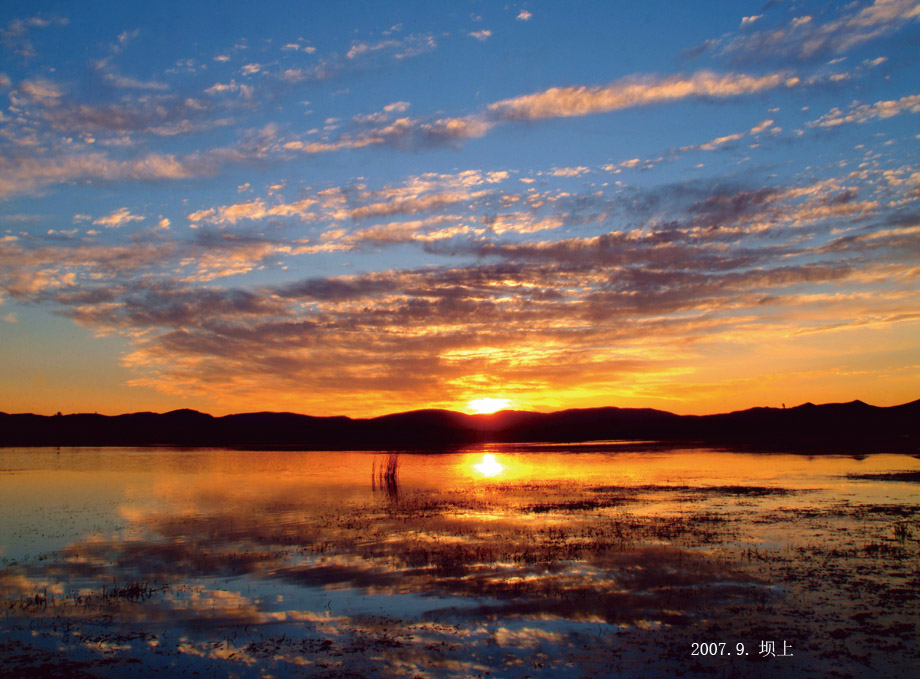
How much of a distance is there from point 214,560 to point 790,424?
179885 millimetres

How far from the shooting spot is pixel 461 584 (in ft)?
56.3

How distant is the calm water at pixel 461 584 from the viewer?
39.1 ft

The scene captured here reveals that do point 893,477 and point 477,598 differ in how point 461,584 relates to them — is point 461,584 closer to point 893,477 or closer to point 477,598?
point 477,598

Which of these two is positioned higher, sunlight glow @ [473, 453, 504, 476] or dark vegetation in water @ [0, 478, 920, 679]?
dark vegetation in water @ [0, 478, 920, 679]

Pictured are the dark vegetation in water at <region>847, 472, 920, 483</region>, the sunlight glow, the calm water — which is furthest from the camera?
the sunlight glow

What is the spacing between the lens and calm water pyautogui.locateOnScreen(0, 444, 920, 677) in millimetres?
11922

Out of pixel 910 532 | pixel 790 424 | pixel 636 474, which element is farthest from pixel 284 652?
pixel 790 424

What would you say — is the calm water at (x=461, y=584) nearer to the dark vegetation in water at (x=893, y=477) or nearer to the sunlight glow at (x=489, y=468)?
the dark vegetation in water at (x=893, y=477)

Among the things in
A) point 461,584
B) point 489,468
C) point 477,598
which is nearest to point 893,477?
point 489,468

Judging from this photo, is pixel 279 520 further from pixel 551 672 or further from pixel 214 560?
pixel 551 672

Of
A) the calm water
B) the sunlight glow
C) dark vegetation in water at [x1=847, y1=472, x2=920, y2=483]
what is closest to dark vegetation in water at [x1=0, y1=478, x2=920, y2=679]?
the calm water

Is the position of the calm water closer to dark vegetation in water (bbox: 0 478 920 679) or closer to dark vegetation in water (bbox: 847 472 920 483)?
dark vegetation in water (bbox: 0 478 920 679)

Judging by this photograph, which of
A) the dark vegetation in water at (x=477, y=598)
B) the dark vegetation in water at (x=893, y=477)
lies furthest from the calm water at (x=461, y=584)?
the dark vegetation in water at (x=893, y=477)

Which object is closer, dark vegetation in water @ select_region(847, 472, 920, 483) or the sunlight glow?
dark vegetation in water @ select_region(847, 472, 920, 483)
